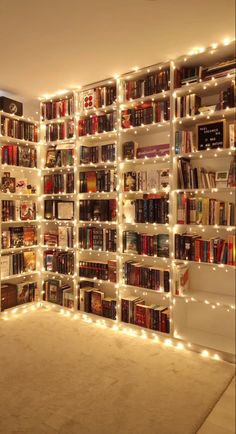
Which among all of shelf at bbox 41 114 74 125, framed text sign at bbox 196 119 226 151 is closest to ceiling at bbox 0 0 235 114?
shelf at bbox 41 114 74 125

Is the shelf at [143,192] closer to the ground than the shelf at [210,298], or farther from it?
farther from it

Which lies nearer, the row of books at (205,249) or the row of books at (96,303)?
the row of books at (205,249)

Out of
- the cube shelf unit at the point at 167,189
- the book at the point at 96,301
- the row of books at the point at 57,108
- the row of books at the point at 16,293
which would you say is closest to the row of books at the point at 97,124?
the cube shelf unit at the point at 167,189

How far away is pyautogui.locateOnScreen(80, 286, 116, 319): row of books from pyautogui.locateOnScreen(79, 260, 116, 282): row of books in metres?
0.18

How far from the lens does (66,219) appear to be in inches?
147

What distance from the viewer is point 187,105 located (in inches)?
111

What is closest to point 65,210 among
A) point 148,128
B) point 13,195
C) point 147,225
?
point 13,195

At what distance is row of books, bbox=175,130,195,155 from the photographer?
2.82 meters

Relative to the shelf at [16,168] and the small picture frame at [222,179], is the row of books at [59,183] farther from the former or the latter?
the small picture frame at [222,179]

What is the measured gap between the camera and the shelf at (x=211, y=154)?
2.60 meters

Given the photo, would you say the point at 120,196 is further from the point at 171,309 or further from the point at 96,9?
the point at 96,9

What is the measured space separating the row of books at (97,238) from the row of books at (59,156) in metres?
0.81

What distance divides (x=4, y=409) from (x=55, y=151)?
2731 mm

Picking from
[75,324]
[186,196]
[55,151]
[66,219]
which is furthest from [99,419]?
[55,151]
